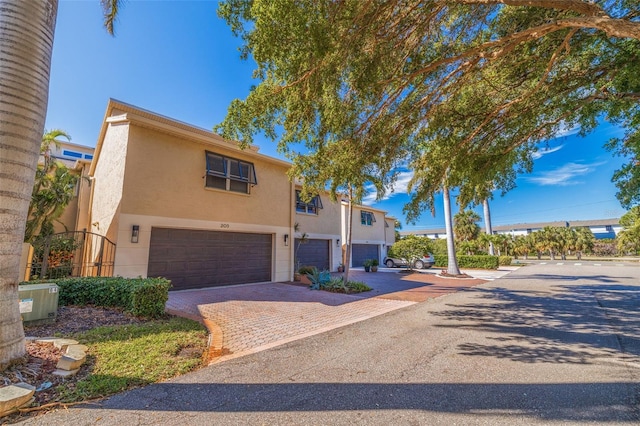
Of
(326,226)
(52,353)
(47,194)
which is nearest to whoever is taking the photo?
(52,353)

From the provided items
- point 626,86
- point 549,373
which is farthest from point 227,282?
point 626,86

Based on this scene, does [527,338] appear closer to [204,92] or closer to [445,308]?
[445,308]

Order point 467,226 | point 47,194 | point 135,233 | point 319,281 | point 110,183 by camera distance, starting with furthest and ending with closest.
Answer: point 467,226 < point 319,281 < point 47,194 < point 110,183 < point 135,233

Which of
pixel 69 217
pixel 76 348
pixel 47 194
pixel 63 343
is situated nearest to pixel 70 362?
pixel 76 348

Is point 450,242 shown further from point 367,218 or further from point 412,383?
point 412,383

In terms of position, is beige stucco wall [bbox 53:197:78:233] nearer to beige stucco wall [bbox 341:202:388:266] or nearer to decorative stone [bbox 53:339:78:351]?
decorative stone [bbox 53:339:78:351]

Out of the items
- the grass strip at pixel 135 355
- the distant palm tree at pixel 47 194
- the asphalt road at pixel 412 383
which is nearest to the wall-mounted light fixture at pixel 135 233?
the grass strip at pixel 135 355

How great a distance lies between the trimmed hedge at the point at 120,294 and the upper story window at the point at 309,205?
442 inches

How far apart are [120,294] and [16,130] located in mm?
4397

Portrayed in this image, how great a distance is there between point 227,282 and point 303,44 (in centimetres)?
952

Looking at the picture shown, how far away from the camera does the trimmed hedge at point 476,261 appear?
941 inches

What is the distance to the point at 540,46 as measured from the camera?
6199 millimetres

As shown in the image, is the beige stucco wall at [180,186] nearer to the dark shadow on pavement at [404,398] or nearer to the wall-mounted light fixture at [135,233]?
the wall-mounted light fixture at [135,233]

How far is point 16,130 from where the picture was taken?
3518mm
